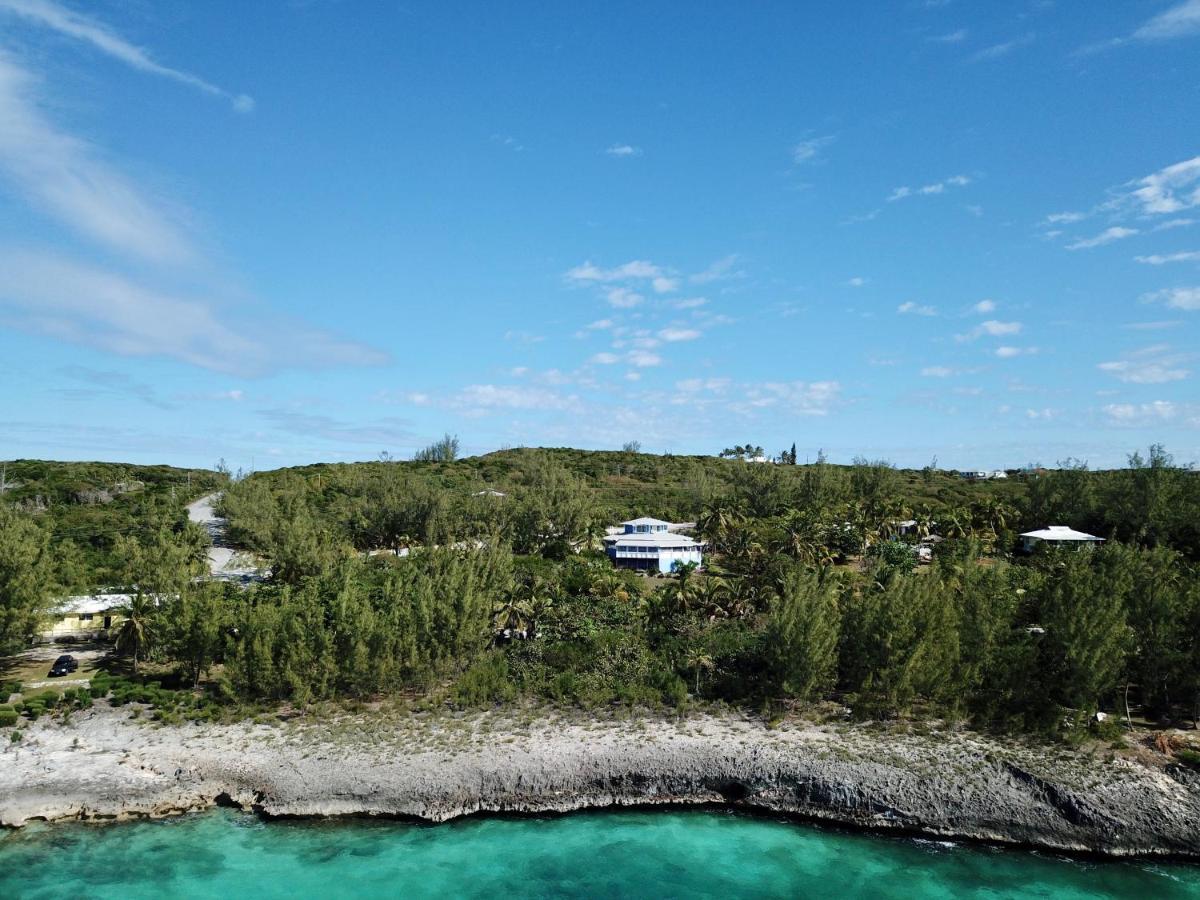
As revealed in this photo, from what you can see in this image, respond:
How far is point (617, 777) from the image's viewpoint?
31.9m

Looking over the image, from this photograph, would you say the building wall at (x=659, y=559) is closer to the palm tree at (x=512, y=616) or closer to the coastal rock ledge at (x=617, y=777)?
the palm tree at (x=512, y=616)

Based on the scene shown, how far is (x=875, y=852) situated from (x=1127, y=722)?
15357 mm

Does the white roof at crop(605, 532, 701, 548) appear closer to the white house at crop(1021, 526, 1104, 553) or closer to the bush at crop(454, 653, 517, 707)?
the bush at crop(454, 653, 517, 707)

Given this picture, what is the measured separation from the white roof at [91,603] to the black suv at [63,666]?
15.5 ft

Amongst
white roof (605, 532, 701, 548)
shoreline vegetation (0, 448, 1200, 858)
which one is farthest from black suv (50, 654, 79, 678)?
white roof (605, 532, 701, 548)

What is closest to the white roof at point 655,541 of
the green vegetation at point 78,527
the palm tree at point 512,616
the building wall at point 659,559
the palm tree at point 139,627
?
the building wall at point 659,559

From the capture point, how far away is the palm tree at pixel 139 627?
40688 millimetres

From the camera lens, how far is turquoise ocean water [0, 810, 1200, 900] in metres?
26.0

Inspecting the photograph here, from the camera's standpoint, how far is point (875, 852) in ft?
93.4

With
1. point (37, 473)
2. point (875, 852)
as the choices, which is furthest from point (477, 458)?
point (875, 852)

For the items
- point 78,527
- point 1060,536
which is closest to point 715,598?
point 1060,536

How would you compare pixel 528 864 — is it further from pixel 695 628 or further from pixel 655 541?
pixel 655 541

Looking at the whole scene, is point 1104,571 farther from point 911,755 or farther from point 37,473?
point 37,473

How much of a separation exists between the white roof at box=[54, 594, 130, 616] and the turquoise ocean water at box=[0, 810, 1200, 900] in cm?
2242
